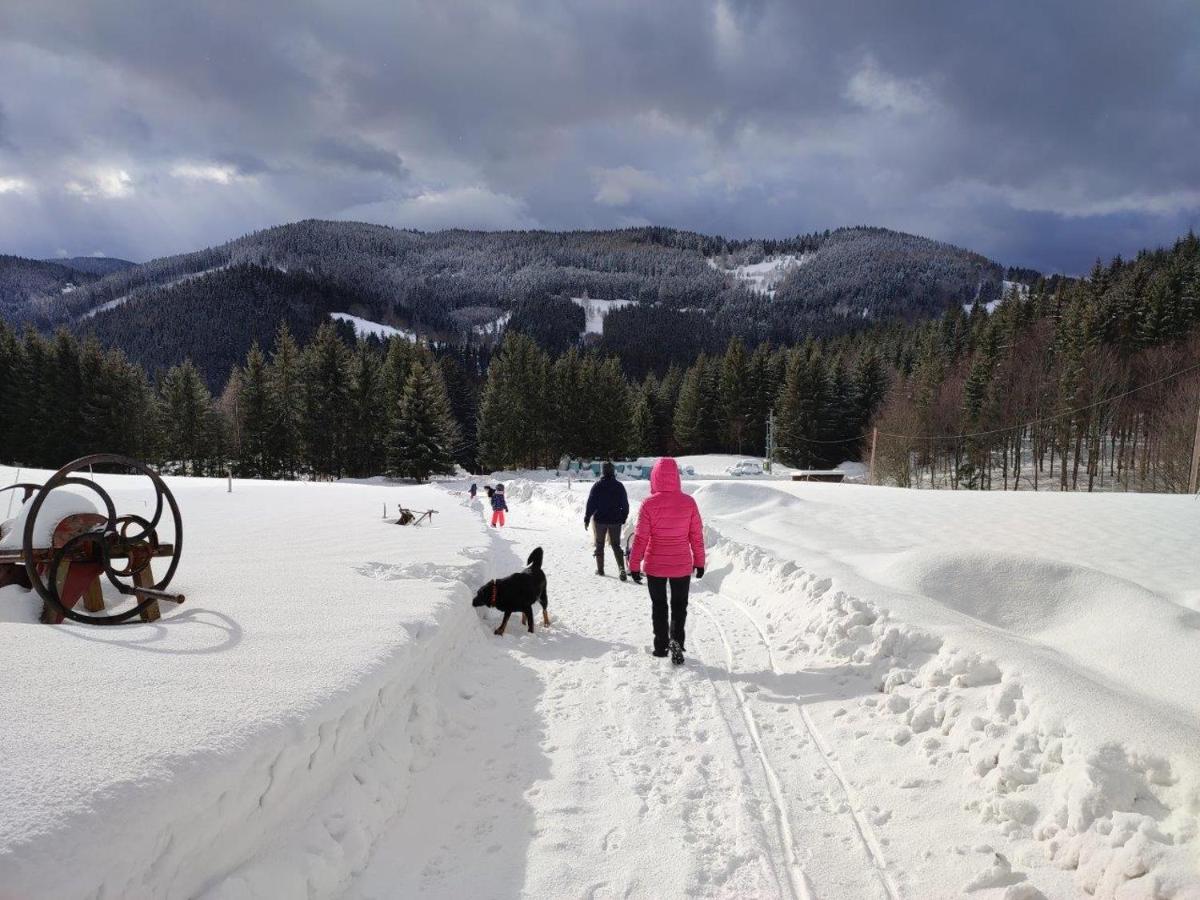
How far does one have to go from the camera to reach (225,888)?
235 centimetres

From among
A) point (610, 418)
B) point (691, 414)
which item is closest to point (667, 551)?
point (610, 418)

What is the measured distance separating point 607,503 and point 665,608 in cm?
396

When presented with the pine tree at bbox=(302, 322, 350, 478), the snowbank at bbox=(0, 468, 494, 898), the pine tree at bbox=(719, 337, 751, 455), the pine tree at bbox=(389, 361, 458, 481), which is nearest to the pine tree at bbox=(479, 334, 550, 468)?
the pine tree at bbox=(389, 361, 458, 481)

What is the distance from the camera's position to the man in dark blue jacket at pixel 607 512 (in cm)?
955

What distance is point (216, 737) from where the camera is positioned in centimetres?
280

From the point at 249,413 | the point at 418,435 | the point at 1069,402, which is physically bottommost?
the point at 418,435

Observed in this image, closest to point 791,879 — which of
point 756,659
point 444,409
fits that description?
point 756,659

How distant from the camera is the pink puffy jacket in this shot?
5.73m

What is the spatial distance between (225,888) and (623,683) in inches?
130

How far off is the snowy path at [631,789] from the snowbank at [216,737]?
1.17 feet

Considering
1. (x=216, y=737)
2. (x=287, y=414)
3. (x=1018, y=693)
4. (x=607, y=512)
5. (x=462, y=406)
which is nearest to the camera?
(x=216, y=737)

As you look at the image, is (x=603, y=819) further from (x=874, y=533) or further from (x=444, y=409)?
(x=444, y=409)

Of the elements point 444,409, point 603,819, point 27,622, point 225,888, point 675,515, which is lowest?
point 603,819

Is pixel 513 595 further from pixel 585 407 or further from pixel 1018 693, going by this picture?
pixel 585 407
